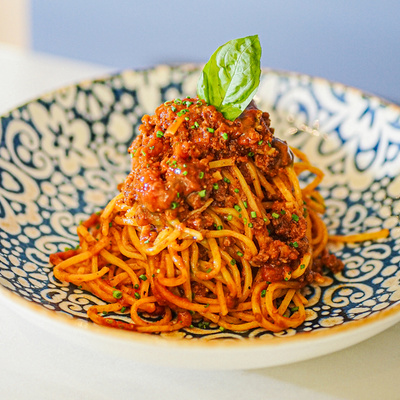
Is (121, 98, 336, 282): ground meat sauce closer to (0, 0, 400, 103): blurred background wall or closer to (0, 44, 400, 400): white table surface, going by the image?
(0, 44, 400, 400): white table surface

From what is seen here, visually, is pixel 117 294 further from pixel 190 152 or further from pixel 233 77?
pixel 233 77

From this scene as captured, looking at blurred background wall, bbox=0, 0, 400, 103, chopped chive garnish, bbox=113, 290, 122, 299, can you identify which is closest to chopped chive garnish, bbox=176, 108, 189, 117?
chopped chive garnish, bbox=113, 290, 122, 299

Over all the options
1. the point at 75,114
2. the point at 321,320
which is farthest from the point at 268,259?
the point at 75,114

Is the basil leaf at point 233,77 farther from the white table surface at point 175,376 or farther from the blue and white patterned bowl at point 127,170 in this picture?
the white table surface at point 175,376

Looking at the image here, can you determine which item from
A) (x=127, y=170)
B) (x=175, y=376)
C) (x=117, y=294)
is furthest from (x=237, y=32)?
(x=175, y=376)

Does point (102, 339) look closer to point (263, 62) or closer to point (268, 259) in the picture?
point (268, 259)
